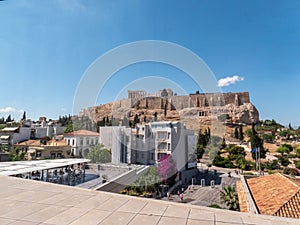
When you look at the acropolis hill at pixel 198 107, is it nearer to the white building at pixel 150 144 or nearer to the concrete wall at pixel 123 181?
the white building at pixel 150 144

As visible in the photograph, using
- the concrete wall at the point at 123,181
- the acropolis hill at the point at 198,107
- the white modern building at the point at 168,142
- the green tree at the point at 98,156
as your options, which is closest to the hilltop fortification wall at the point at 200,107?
the acropolis hill at the point at 198,107

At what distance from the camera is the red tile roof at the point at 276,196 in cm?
521

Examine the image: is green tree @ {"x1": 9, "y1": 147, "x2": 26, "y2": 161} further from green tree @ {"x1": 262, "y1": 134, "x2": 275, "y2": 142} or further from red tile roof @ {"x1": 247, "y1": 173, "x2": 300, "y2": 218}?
green tree @ {"x1": 262, "y1": 134, "x2": 275, "y2": 142}

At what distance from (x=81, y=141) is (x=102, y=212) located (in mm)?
23726

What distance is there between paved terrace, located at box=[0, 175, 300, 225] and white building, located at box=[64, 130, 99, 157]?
21511 millimetres

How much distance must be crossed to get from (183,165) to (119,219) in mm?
19161

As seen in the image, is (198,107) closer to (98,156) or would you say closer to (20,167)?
(98,156)

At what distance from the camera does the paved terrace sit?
2.50m

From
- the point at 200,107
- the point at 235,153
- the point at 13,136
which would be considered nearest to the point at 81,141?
the point at 13,136

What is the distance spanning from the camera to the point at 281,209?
17.2 ft

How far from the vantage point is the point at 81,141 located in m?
25.1

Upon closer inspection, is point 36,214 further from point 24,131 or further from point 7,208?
point 24,131

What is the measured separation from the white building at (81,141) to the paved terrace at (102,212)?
21.5 m

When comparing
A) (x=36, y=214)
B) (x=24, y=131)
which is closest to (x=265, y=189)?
(x=36, y=214)
